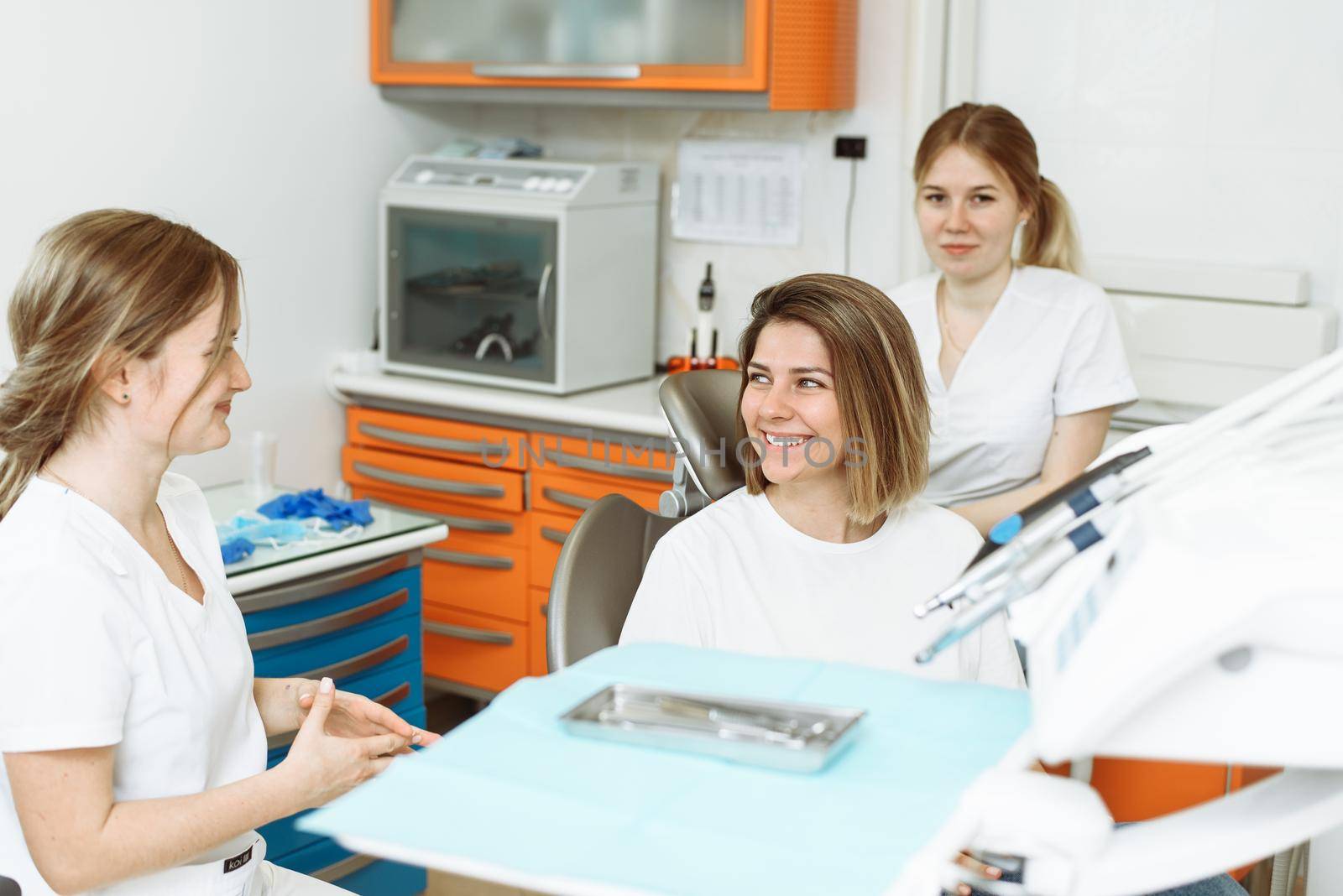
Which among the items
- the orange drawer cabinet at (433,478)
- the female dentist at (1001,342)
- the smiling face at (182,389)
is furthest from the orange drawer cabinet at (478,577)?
the smiling face at (182,389)

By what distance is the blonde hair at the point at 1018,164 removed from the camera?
7.84ft

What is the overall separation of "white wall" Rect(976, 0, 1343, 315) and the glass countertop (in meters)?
1.64

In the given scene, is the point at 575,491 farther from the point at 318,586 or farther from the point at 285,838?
the point at 285,838

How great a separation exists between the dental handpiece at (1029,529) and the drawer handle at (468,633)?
263 centimetres

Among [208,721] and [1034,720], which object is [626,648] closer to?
[1034,720]

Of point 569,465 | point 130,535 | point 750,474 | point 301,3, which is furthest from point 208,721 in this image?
point 301,3

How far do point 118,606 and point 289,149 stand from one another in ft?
7.63

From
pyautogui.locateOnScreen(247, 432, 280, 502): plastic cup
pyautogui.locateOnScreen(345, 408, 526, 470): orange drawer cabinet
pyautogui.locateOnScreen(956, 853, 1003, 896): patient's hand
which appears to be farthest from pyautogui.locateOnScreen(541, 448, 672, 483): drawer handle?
pyautogui.locateOnScreen(956, 853, 1003, 896): patient's hand

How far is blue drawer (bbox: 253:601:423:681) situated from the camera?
2.55 meters

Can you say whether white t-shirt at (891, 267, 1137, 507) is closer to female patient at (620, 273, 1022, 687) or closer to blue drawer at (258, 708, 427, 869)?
female patient at (620, 273, 1022, 687)

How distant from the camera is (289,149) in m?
3.48

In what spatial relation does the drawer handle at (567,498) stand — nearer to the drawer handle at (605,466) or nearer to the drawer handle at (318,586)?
the drawer handle at (605,466)

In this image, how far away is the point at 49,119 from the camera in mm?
2924

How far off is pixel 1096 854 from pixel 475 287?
2917mm
